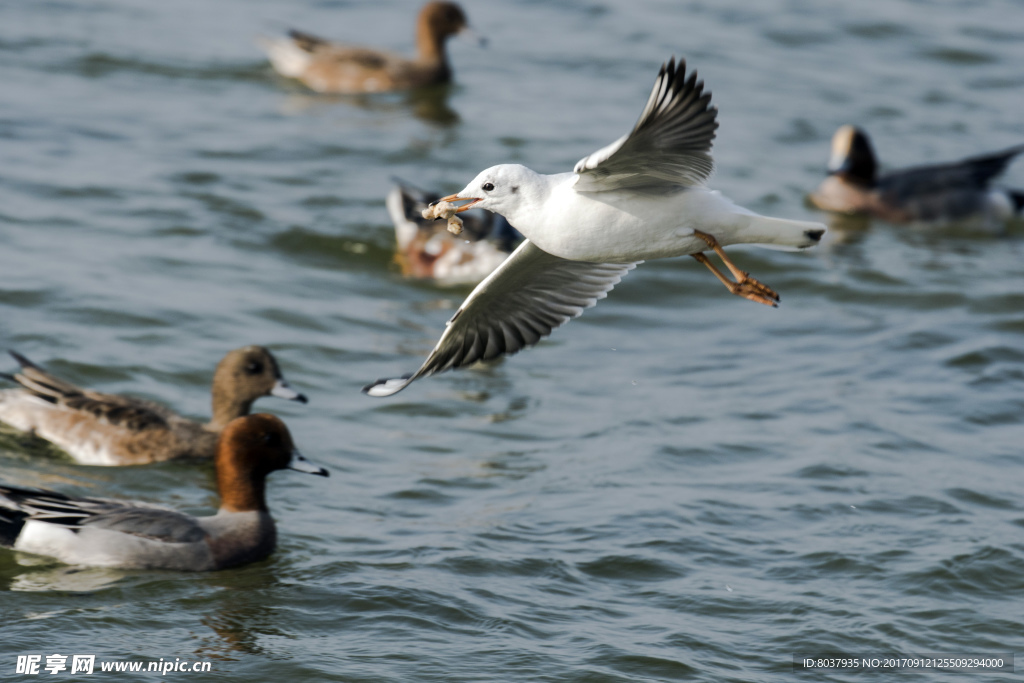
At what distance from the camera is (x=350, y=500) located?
327 inches

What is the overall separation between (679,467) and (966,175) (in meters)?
6.69

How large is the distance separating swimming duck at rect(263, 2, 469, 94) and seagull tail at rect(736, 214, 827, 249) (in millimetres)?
11671

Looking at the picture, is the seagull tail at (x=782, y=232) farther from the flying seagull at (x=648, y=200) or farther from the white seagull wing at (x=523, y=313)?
the white seagull wing at (x=523, y=313)

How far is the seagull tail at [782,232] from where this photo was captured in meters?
5.56

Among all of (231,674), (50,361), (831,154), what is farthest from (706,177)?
(831,154)

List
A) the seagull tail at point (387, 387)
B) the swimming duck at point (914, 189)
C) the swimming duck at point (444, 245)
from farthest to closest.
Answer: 1. the swimming duck at point (914, 189)
2. the swimming duck at point (444, 245)
3. the seagull tail at point (387, 387)

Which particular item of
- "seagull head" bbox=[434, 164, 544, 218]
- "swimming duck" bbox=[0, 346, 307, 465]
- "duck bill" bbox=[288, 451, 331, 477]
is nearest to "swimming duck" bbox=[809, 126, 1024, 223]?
"swimming duck" bbox=[0, 346, 307, 465]

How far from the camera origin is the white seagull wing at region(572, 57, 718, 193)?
16.2ft

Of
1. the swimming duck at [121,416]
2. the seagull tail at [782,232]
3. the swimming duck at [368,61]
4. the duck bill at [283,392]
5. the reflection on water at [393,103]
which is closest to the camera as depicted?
the seagull tail at [782,232]

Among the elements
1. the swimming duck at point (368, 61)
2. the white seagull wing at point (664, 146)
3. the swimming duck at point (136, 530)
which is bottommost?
the swimming duck at point (136, 530)

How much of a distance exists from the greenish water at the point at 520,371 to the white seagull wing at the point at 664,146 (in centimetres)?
236

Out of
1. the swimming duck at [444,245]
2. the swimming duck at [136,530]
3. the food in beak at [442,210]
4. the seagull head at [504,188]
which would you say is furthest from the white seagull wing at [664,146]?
the swimming duck at [444,245]

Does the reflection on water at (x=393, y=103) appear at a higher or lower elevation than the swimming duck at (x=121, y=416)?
higher

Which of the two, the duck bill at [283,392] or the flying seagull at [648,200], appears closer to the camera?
the flying seagull at [648,200]
